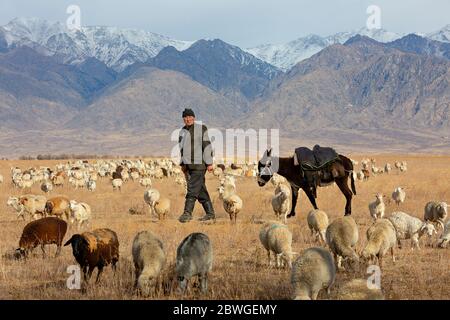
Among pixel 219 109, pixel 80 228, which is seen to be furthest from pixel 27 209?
pixel 219 109

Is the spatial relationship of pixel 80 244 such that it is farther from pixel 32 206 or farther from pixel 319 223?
pixel 32 206

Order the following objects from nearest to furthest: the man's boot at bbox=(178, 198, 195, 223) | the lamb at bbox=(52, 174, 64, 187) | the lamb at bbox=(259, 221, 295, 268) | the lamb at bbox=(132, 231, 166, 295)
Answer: the lamb at bbox=(132, 231, 166, 295) → the lamb at bbox=(259, 221, 295, 268) → the man's boot at bbox=(178, 198, 195, 223) → the lamb at bbox=(52, 174, 64, 187)

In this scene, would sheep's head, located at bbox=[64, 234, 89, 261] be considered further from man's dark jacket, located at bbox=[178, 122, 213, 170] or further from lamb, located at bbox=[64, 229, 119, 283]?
man's dark jacket, located at bbox=[178, 122, 213, 170]

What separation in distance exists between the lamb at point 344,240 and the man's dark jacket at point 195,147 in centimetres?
375

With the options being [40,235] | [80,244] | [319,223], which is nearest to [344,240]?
[319,223]

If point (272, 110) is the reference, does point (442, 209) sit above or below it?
below

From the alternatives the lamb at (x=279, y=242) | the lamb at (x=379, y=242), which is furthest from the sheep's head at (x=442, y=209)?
the lamb at (x=279, y=242)

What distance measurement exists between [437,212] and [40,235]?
8732mm

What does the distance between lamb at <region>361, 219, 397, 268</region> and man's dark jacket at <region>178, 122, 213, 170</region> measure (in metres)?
3.96

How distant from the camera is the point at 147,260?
8172 mm

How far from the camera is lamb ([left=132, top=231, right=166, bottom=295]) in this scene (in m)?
7.86

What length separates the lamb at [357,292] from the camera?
266 inches

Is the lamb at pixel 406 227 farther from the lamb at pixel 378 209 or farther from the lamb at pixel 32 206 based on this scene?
the lamb at pixel 32 206

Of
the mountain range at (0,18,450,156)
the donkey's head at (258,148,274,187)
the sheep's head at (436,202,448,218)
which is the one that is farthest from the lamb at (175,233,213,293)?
the mountain range at (0,18,450,156)
